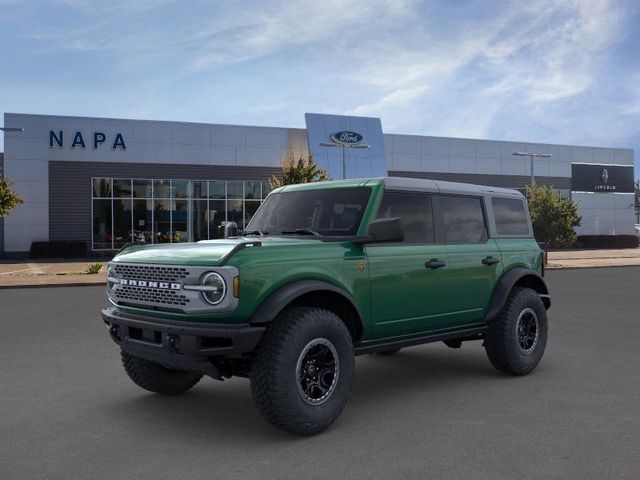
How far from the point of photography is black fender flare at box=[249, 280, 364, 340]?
171 inches

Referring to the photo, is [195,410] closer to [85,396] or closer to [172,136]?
[85,396]

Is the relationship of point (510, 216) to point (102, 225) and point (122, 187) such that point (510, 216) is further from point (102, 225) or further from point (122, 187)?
point (102, 225)

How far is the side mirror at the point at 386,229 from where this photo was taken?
4.79m

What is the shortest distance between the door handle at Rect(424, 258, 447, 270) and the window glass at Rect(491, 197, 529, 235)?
1.22 m

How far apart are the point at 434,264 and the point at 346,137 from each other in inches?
1194

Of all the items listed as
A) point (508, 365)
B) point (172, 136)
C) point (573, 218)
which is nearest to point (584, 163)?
point (573, 218)

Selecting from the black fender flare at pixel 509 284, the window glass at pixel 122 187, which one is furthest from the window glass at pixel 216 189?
the black fender flare at pixel 509 284

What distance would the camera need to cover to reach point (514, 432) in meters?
4.57

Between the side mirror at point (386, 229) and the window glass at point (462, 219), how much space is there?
1.21 metres

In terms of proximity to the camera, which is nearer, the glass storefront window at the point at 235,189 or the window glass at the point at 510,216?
the window glass at the point at 510,216

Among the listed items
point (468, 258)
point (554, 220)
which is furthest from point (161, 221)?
point (468, 258)

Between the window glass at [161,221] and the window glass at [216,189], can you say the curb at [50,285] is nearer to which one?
the window glass at [161,221]

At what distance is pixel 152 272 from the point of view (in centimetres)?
477

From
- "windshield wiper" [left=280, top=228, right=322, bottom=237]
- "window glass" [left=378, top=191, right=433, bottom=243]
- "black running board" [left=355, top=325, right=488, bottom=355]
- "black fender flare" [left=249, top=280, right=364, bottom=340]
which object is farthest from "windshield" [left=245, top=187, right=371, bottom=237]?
"black running board" [left=355, top=325, right=488, bottom=355]
